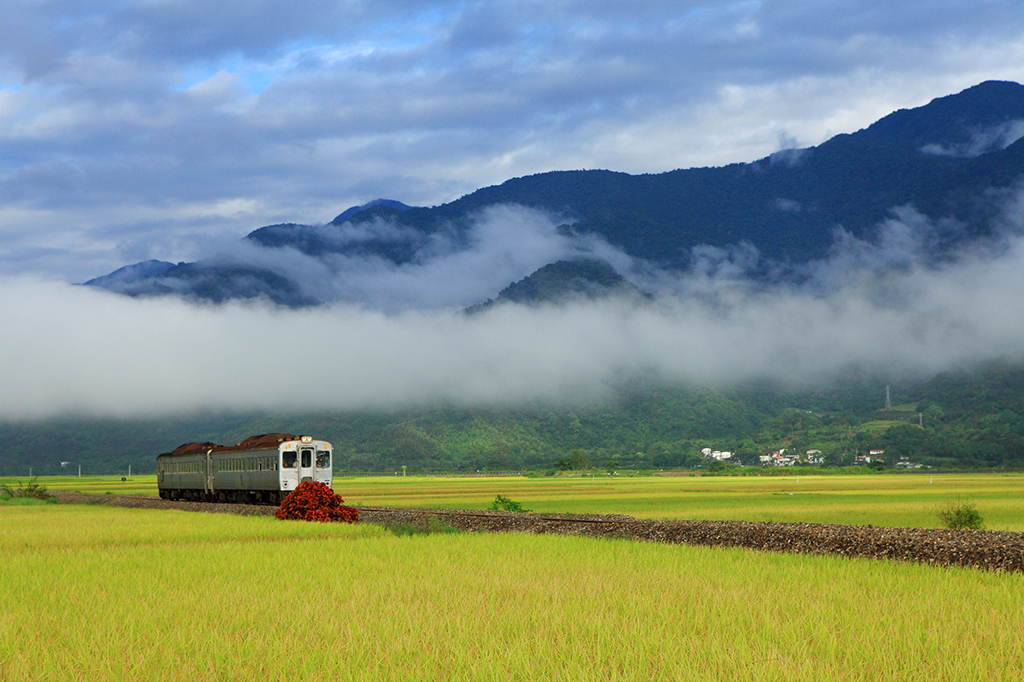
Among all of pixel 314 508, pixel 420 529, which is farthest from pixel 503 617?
pixel 314 508

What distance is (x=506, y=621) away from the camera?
1278 cm

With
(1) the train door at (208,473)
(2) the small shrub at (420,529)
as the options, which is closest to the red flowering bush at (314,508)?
(2) the small shrub at (420,529)

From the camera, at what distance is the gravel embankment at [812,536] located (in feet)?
68.3

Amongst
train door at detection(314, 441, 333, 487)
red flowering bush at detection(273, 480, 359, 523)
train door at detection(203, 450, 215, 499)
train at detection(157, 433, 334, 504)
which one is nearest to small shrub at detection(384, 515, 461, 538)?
red flowering bush at detection(273, 480, 359, 523)

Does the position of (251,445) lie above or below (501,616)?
above

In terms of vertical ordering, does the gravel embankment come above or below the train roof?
below

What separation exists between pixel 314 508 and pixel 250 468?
15.9 m

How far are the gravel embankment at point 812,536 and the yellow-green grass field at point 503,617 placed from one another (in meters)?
2.24

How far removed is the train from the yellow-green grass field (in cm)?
2520

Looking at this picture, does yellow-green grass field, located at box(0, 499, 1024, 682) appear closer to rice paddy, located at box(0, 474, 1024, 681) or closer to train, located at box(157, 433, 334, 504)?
Answer: rice paddy, located at box(0, 474, 1024, 681)

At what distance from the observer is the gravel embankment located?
20.8m

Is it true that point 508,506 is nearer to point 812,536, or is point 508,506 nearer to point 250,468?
point 250,468

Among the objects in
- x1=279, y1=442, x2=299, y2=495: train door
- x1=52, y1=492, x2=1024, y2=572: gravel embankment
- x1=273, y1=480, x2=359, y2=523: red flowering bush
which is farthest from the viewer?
x1=279, y1=442, x2=299, y2=495: train door

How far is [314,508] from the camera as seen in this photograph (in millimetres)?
37594
